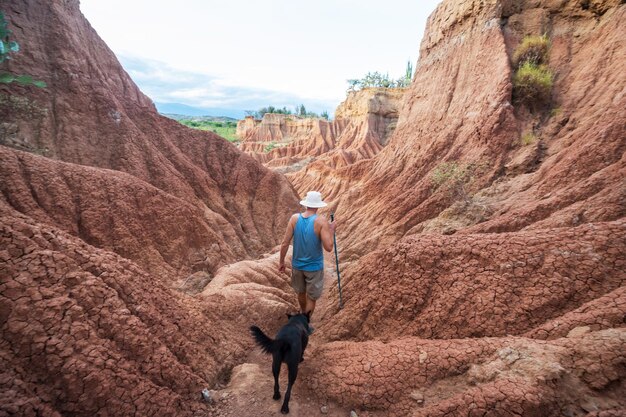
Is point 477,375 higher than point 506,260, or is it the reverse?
point 506,260

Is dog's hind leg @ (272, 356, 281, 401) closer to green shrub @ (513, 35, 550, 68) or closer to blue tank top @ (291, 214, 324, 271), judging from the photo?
blue tank top @ (291, 214, 324, 271)

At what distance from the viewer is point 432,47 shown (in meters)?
15.1

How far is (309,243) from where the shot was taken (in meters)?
4.11

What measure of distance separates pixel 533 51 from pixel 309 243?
11.9 m

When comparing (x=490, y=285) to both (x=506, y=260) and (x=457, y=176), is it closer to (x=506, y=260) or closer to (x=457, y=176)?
(x=506, y=260)

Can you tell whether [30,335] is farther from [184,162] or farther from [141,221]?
[184,162]

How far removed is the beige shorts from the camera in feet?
14.2

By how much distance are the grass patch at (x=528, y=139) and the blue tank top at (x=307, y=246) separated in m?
8.81

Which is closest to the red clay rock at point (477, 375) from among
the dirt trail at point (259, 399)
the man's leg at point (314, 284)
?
the dirt trail at point (259, 399)

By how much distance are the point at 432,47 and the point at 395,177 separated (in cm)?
769

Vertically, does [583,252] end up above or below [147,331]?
above

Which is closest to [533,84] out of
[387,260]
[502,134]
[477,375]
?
[502,134]

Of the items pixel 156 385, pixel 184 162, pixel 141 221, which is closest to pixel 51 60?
pixel 184 162

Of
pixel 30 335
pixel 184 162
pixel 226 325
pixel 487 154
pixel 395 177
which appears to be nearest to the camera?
pixel 30 335
